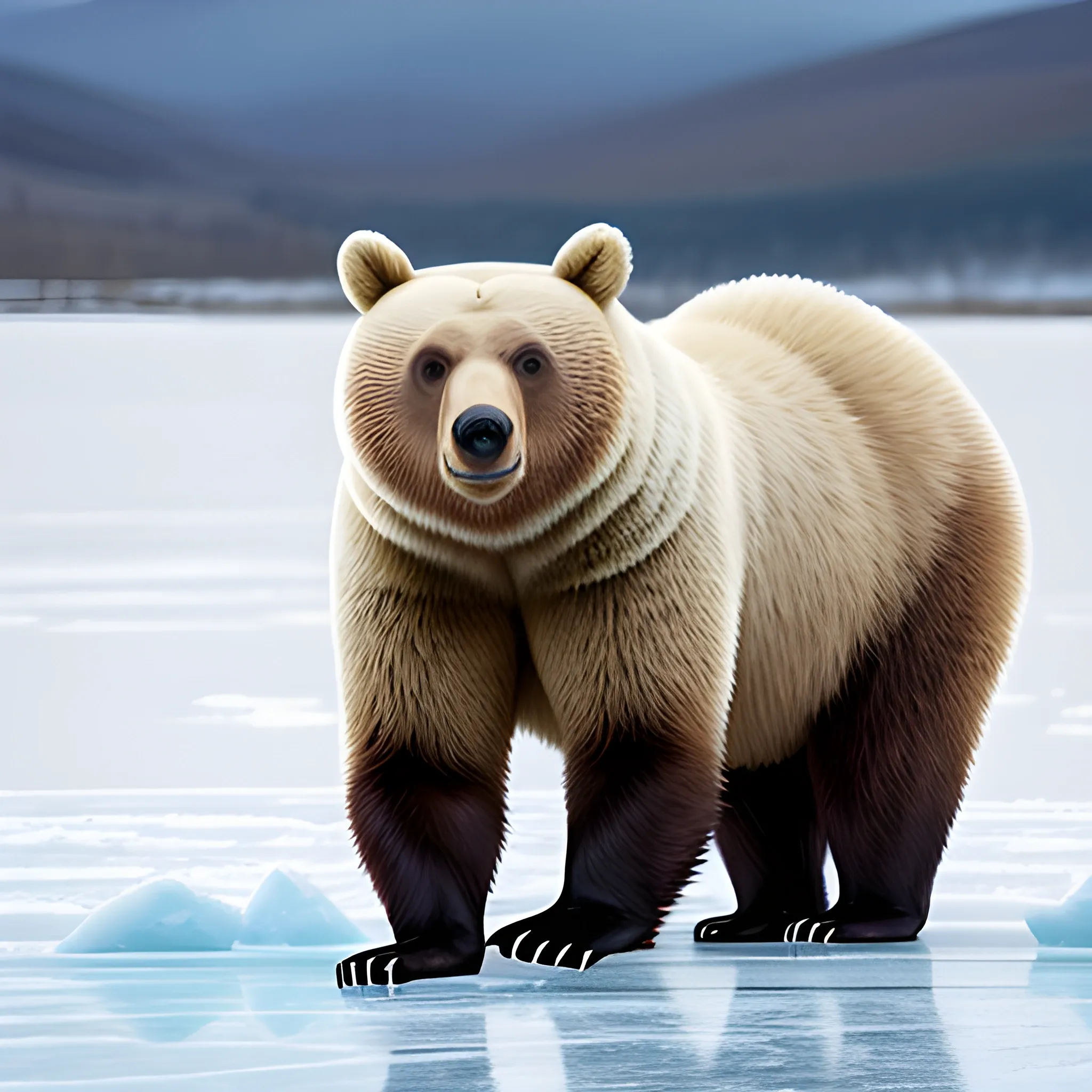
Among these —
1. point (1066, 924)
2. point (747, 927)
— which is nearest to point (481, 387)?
point (747, 927)

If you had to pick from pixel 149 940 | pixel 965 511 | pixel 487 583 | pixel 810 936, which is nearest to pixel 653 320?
pixel 965 511

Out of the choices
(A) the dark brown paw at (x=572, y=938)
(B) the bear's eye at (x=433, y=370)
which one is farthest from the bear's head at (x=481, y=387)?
(A) the dark brown paw at (x=572, y=938)

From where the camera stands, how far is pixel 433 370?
3.43 metres

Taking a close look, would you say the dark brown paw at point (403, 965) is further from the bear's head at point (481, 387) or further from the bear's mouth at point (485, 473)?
the bear's mouth at point (485, 473)

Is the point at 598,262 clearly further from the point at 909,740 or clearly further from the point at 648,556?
the point at 909,740

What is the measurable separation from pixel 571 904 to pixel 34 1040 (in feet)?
3.58

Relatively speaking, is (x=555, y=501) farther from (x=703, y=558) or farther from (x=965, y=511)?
(x=965, y=511)

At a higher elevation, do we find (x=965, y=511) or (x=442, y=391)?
(x=442, y=391)

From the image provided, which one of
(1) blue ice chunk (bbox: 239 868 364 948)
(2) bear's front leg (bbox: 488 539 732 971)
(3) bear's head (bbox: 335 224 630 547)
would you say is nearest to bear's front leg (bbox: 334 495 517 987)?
(2) bear's front leg (bbox: 488 539 732 971)

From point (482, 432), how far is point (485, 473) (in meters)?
0.08

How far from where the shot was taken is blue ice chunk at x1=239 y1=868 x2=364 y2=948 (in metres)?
4.45

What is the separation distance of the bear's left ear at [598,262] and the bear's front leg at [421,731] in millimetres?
635

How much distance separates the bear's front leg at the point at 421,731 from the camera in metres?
3.66

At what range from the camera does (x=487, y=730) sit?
12.4 ft
